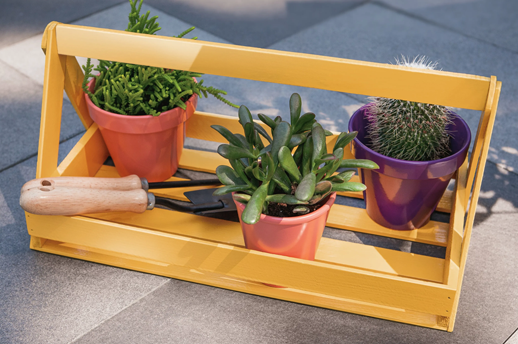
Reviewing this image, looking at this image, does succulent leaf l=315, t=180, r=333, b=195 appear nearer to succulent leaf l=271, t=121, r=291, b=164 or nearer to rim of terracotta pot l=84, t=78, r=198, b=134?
succulent leaf l=271, t=121, r=291, b=164

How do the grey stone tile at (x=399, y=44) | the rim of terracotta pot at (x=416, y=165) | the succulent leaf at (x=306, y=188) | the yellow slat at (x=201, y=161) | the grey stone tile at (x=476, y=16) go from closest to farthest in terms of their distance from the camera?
the succulent leaf at (x=306, y=188), the rim of terracotta pot at (x=416, y=165), the yellow slat at (x=201, y=161), the grey stone tile at (x=399, y=44), the grey stone tile at (x=476, y=16)

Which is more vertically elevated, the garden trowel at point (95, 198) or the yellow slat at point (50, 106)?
the yellow slat at point (50, 106)

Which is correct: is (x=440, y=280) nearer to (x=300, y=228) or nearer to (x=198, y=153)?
(x=300, y=228)

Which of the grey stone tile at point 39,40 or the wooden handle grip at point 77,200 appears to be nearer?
the wooden handle grip at point 77,200

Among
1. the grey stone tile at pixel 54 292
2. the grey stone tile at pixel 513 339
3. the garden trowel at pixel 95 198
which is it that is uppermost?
the garden trowel at pixel 95 198

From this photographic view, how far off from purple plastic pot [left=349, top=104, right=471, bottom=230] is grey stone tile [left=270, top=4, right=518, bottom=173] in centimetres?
86

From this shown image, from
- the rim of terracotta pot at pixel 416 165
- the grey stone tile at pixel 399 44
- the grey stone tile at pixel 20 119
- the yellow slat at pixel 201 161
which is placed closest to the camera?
the rim of terracotta pot at pixel 416 165

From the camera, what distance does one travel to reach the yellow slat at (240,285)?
1.12 meters

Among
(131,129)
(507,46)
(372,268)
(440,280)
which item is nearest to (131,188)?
(131,129)

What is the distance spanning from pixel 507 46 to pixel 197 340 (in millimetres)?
2275

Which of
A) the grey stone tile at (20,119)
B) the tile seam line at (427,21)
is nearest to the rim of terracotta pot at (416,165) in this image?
the grey stone tile at (20,119)

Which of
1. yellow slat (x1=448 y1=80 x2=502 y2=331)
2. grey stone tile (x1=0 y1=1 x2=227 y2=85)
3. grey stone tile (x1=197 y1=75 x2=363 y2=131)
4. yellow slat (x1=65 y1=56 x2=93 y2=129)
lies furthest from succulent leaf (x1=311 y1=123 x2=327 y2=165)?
grey stone tile (x1=0 y1=1 x2=227 y2=85)

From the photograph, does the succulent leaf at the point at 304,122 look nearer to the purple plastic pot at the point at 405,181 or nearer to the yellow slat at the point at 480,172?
the purple plastic pot at the point at 405,181

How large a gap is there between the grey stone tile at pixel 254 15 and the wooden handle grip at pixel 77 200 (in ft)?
4.90
